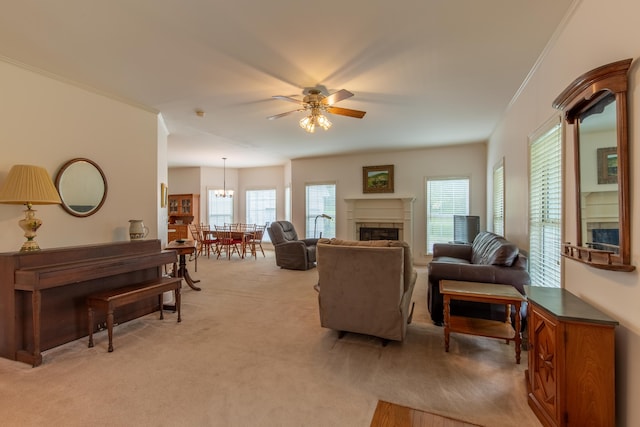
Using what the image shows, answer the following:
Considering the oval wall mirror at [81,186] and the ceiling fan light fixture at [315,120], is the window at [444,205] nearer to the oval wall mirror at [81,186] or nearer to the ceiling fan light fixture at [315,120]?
the ceiling fan light fixture at [315,120]

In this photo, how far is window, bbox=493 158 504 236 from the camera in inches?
172

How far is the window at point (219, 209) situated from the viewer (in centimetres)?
908

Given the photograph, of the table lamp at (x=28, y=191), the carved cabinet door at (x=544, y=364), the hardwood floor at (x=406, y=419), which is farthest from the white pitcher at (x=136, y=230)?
the carved cabinet door at (x=544, y=364)

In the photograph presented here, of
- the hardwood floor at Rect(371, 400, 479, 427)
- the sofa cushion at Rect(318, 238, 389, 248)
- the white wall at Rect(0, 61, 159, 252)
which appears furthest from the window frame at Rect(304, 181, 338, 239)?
the hardwood floor at Rect(371, 400, 479, 427)

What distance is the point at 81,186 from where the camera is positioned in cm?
317

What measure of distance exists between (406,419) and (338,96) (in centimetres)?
265

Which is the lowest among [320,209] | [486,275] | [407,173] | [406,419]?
[406,419]

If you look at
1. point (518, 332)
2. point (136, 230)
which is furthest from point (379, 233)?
point (136, 230)

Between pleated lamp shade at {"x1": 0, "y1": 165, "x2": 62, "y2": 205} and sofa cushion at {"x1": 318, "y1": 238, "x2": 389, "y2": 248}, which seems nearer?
pleated lamp shade at {"x1": 0, "y1": 165, "x2": 62, "y2": 205}

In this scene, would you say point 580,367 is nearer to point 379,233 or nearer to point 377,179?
point 379,233

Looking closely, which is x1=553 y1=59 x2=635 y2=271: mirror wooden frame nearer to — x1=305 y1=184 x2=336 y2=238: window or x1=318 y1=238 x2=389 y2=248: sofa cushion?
x1=318 y1=238 x2=389 y2=248: sofa cushion

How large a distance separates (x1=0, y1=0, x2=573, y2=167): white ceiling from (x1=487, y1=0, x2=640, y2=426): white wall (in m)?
0.22

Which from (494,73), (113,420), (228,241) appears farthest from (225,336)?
(228,241)

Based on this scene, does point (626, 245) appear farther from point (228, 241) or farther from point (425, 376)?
point (228, 241)
